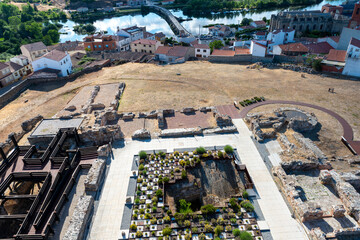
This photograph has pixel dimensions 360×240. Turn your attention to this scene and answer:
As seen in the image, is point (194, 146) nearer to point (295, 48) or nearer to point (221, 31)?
point (295, 48)

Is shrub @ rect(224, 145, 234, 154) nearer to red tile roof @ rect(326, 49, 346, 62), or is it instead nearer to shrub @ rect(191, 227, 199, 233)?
shrub @ rect(191, 227, 199, 233)

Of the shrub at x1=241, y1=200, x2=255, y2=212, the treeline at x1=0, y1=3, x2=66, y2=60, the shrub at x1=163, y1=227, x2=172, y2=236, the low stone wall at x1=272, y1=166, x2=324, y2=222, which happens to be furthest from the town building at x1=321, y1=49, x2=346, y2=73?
the treeline at x1=0, y1=3, x2=66, y2=60

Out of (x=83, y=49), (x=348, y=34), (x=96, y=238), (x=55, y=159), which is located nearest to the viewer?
(x=96, y=238)

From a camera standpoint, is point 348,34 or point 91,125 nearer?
point 91,125

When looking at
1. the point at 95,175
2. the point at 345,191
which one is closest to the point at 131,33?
the point at 95,175

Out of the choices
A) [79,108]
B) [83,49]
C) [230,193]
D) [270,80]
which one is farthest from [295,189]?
[83,49]

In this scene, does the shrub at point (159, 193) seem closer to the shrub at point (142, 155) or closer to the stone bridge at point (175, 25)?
the shrub at point (142, 155)

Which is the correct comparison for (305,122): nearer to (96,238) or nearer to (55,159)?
(96,238)
